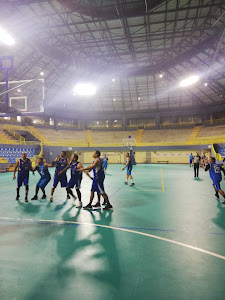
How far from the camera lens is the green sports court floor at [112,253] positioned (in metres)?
2.94

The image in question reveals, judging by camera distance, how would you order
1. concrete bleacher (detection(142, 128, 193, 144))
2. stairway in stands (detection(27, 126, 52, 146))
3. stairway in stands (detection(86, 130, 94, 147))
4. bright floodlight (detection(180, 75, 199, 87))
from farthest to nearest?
concrete bleacher (detection(142, 128, 193, 144)) < stairway in stands (detection(86, 130, 94, 147)) < stairway in stands (detection(27, 126, 52, 146)) < bright floodlight (detection(180, 75, 199, 87))

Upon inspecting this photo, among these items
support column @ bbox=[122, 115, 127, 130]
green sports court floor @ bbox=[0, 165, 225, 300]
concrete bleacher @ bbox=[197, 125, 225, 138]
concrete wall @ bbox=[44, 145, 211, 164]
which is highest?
support column @ bbox=[122, 115, 127, 130]

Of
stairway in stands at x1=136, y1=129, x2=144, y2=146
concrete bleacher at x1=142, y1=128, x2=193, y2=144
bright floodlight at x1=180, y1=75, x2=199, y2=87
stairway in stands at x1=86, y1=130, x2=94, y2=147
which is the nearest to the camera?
bright floodlight at x1=180, y1=75, x2=199, y2=87

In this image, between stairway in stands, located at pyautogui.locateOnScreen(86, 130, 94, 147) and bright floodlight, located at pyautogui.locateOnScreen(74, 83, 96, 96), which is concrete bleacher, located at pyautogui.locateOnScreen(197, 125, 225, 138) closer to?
stairway in stands, located at pyautogui.locateOnScreen(86, 130, 94, 147)

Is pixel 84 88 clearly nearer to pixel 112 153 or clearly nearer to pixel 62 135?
pixel 62 135

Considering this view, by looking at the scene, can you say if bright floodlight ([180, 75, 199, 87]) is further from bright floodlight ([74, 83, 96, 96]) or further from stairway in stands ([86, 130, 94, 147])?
stairway in stands ([86, 130, 94, 147])

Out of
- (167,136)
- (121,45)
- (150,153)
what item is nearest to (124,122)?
(150,153)

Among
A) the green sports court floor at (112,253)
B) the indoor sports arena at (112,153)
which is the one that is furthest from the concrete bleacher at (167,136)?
the green sports court floor at (112,253)

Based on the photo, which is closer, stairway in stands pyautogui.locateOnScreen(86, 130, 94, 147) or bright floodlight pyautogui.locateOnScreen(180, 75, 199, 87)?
bright floodlight pyautogui.locateOnScreen(180, 75, 199, 87)

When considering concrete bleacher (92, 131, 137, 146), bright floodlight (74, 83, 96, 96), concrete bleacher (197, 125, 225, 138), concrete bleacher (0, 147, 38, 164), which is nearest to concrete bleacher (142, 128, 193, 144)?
concrete bleacher (197, 125, 225, 138)

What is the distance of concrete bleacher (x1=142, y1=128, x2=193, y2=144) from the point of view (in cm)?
4070

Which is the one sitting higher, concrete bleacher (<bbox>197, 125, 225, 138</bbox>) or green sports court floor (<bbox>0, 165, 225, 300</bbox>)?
concrete bleacher (<bbox>197, 125, 225, 138</bbox>)

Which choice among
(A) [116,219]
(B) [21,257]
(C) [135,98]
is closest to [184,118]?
(C) [135,98]

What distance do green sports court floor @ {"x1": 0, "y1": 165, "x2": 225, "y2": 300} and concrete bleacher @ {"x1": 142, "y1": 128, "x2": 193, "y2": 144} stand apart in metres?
34.8
